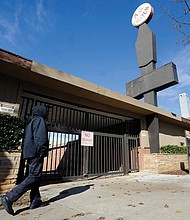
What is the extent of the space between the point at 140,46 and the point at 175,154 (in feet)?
26.0

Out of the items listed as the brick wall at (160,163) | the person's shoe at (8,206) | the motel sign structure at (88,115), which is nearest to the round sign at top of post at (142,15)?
the motel sign structure at (88,115)

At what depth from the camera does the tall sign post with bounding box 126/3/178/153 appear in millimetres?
10297

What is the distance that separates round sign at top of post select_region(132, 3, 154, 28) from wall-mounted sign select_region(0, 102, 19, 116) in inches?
454

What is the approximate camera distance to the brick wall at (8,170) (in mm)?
3674

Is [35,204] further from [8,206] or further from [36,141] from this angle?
[36,141]

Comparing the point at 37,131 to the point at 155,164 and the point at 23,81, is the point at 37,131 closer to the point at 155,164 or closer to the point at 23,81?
the point at 23,81

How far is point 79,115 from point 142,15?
1017cm

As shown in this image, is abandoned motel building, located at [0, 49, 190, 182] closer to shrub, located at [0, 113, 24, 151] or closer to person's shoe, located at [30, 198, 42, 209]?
shrub, located at [0, 113, 24, 151]

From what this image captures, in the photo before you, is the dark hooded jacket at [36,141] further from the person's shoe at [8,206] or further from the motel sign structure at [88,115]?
the motel sign structure at [88,115]

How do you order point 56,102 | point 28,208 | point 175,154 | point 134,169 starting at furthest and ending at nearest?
1. point 175,154
2. point 134,169
3. point 56,102
4. point 28,208

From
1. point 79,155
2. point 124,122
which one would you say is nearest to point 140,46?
point 124,122

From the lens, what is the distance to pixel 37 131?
2666mm

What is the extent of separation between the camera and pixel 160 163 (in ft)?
26.2

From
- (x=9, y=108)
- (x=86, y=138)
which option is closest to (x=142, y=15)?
(x=86, y=138)
